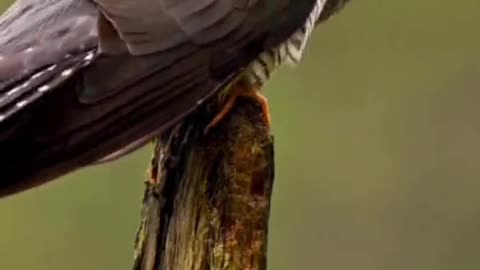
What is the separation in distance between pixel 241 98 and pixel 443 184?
2562 mm

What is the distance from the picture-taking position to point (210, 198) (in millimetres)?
3355

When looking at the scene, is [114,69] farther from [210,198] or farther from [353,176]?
[353,176]

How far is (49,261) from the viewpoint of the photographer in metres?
6.11

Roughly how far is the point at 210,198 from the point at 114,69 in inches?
12.5

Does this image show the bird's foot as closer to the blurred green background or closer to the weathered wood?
the weathered wood

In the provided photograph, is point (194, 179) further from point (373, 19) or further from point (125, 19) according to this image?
point (373, 19)

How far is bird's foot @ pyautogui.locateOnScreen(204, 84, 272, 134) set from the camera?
3.45m

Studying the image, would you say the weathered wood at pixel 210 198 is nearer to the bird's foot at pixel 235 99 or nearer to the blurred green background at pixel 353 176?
the bird's foot at pixel 235 99

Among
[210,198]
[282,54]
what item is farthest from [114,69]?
[282,54]

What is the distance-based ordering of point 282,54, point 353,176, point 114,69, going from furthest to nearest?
point 353,176
point 282,54
point 114,69

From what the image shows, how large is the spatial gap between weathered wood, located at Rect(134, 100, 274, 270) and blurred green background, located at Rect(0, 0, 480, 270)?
7.14ft

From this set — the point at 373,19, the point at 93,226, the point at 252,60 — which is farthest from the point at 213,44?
the point at 373,19

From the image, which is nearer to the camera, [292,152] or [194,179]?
[194,179]

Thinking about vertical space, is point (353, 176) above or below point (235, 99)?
above
